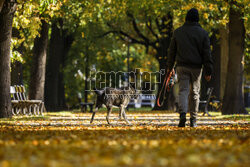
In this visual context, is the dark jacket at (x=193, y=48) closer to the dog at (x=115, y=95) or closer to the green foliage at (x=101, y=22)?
the dog at (x=115, y=95)

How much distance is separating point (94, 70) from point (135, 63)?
7015mm

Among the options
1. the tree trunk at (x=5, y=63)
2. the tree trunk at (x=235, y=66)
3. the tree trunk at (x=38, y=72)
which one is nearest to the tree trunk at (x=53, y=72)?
the tree trunk at (x=38, y=72)

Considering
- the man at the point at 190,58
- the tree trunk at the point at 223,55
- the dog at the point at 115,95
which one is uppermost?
the tree trunk at the point at 223,55

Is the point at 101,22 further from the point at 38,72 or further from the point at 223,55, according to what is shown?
the point at 38,72

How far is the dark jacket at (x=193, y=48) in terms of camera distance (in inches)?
459

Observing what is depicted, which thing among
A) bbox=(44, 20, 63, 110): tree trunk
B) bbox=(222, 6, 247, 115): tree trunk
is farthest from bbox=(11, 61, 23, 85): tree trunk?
bbox=(222, 6, 247, 115): tree trunk

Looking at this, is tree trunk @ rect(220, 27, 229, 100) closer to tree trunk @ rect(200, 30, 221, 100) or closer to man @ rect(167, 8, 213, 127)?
tree trunk @ rect(200, 30, 221, 100)

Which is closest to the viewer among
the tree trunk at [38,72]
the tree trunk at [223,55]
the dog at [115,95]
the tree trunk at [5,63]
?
the dog at [115,95]

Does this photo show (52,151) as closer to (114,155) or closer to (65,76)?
(114,155)

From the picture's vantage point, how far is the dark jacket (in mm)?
11648

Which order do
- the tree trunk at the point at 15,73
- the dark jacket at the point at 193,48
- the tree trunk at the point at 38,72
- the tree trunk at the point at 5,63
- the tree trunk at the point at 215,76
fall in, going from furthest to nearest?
the tree trunk at the point at 215,76 < the tree trunk at the point at 38,72 < the tree trunk at the point at 15,73 < the tree trunk at the point at 5,63 < the dark jacket at the point at 193,48

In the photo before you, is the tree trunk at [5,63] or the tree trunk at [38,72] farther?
the tree trunk at [38,72]

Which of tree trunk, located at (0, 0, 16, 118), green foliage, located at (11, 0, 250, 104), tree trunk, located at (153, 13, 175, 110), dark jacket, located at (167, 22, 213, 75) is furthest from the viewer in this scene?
tree trunk, located at (153, 13, 175, 110)

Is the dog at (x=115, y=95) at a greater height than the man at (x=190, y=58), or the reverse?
the man at (x=190, y=58)
